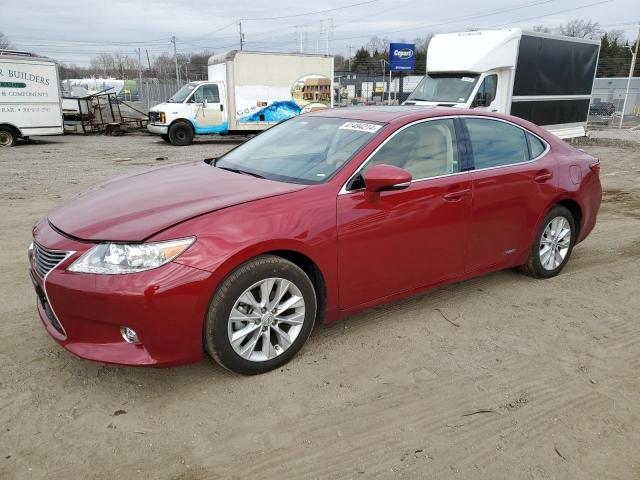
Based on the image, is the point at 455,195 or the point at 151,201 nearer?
the point at 151,201

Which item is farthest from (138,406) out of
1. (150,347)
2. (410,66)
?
(410,66)

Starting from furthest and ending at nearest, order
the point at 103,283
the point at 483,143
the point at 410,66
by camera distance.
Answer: the point at 410,66, the point at 483,143, the point at 103,283

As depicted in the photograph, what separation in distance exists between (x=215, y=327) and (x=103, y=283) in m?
0.63

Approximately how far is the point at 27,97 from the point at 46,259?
54.3ft

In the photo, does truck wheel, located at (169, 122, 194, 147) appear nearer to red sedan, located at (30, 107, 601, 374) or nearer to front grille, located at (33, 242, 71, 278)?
red sedan, located at (30, 107, 601, 374)

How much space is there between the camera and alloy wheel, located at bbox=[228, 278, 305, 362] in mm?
3024

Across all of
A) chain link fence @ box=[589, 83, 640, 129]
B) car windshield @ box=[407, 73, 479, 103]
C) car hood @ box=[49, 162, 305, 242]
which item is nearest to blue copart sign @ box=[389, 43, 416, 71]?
chain link fence @ box=[589, 83, 640, 129]

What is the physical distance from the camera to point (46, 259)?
296cm

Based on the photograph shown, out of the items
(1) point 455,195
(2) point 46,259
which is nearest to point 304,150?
(1) point 455,195

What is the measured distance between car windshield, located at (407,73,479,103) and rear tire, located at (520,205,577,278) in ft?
29.3

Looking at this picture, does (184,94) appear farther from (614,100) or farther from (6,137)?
(614,100)

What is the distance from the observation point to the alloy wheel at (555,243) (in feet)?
15.4

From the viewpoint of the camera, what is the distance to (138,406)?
2.89m

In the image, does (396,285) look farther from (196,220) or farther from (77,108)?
(77,108)
